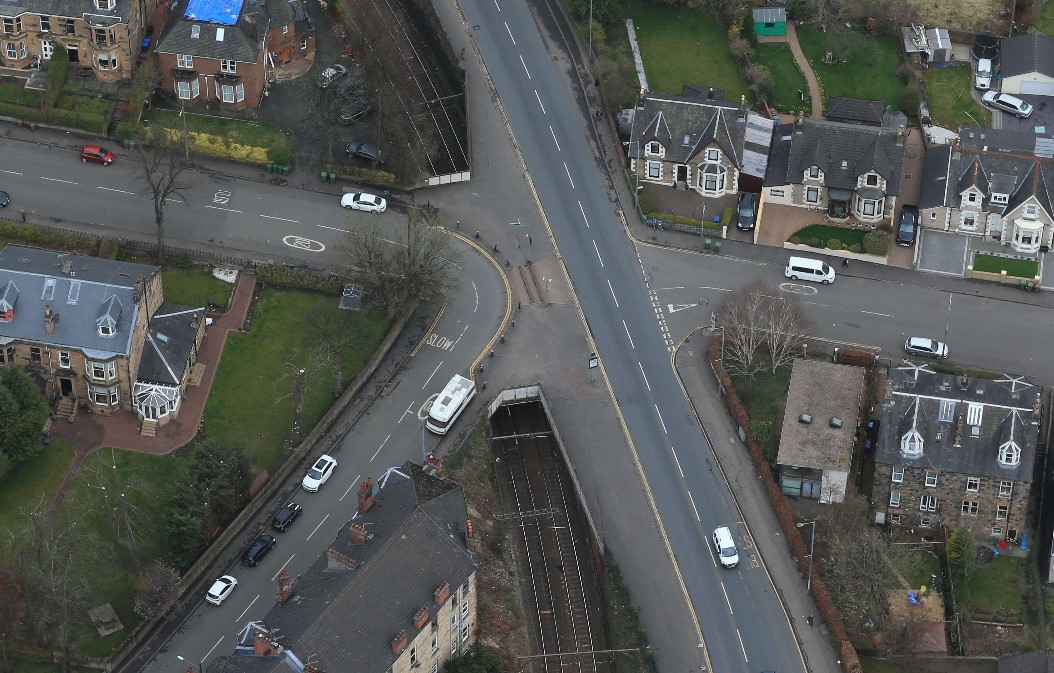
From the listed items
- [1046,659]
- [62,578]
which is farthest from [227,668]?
[1046,659]

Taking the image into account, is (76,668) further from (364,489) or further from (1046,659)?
(1046,659)

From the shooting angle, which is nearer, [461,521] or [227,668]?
[227,668]

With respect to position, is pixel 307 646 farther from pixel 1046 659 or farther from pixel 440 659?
pixel 1046 659

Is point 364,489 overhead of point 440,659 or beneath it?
overhead

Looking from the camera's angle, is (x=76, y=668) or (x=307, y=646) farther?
(x=76, y=668)

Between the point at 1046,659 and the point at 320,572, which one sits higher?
the point at 320,572

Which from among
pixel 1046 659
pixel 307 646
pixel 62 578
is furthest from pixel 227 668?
pixel 1046 659
